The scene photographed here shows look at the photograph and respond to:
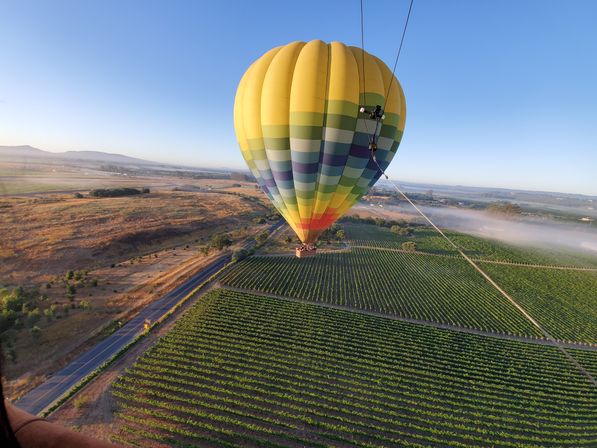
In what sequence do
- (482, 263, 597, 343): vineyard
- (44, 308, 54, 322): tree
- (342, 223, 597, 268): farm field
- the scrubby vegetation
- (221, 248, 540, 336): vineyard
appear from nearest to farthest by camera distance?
1. (44, 308, 54, 322): tree
2. (221, 248, 540, 336): vineyard
3. (482, 263, 597, 343): vineyard
4. (342, 223, 597, 268): farm field
5. the scrubby vegetation

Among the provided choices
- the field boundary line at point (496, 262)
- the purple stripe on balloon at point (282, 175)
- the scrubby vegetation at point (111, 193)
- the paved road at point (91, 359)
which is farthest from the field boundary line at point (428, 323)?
the scrubby vegetation at point (111, 193)

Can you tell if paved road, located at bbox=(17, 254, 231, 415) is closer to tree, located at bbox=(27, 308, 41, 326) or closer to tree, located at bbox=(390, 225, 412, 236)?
tree, located at bbox=(27, 308, 41, 326)

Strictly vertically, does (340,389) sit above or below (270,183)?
below

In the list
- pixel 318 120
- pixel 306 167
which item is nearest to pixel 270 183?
pixel 306 167

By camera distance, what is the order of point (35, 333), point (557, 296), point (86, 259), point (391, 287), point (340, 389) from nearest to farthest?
1. point (340, 389)
2. point (35, 333)
3. point (86, 259)
4. point (391, 287)
5. point (557, 296)

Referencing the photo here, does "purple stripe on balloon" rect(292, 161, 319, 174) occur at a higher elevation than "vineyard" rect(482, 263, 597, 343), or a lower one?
higher

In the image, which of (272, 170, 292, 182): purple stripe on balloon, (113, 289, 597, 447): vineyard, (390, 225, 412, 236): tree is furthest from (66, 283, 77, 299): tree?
(390, 225, 412, 236): tree

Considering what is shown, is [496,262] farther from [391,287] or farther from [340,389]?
[340,389]

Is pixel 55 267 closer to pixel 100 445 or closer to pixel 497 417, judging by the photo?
pixel 100 445
